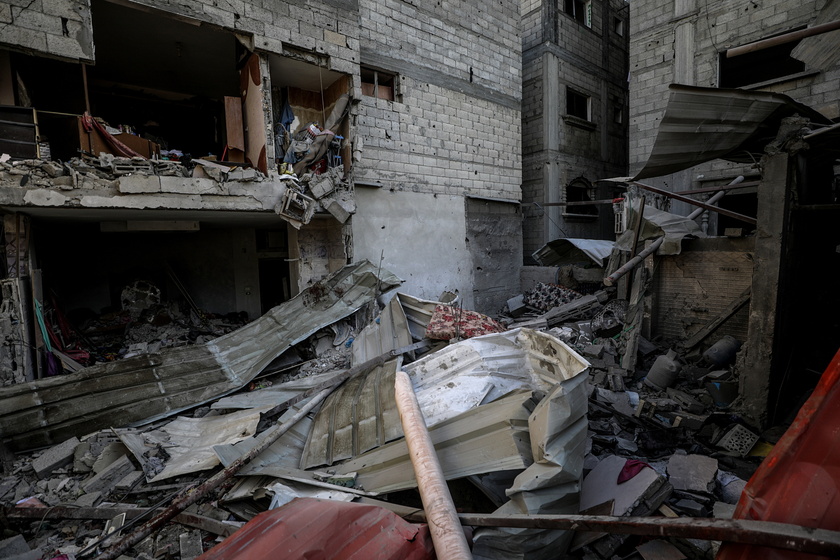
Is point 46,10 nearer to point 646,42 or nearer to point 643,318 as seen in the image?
point 643,318

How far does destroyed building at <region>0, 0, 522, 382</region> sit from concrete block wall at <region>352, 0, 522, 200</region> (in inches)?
1.8

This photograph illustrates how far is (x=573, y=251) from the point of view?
11.4 meters

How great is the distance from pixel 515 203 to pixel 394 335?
268 inches

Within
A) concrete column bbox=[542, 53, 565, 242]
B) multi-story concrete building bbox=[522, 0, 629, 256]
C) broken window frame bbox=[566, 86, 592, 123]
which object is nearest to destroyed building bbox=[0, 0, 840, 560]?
concrete column bbox=[542, 53, 565, 242]

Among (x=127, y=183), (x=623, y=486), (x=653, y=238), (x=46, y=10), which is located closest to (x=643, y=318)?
(x=653, y=238)

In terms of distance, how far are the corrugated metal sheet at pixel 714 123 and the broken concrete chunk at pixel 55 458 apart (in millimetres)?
7169

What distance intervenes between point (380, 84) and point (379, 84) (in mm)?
24

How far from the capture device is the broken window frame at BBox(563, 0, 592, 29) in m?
14.0

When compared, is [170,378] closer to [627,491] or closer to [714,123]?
[627,491]

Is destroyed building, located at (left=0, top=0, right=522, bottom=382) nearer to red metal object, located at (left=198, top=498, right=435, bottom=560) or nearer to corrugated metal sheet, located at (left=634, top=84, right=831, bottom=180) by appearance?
corrugated metal sheet, located at (left=634, top=84, right=831, bottom=180)

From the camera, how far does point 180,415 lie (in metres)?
5.66

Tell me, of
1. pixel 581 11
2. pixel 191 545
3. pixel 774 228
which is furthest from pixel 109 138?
pixel 581 11

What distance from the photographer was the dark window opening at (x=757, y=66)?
392 inches

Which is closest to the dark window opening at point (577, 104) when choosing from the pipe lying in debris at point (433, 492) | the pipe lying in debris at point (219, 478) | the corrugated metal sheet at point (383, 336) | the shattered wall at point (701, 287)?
the shattered wall at point (701, 287)
